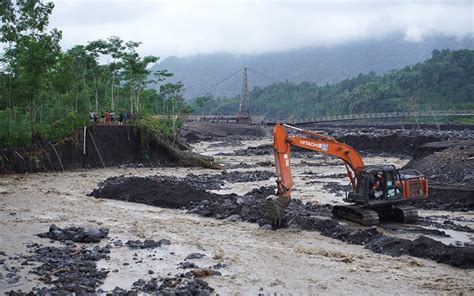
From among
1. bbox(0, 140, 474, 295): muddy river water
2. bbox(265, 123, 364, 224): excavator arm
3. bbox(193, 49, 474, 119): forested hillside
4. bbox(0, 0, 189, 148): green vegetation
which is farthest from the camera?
bbox(193, 49, 474, 119): forested hillside

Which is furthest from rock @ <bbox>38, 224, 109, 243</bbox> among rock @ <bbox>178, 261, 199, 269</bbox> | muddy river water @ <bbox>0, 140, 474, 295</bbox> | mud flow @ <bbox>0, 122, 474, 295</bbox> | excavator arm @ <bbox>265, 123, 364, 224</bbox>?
excavator arm @ <bbox>265, 123, 364, 224</bbox>

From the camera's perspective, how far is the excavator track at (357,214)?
1919 centimetres

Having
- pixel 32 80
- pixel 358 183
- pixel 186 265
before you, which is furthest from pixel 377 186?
pixel 32 80

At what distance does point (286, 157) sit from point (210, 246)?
3920mm

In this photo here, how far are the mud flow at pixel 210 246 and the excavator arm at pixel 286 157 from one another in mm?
946

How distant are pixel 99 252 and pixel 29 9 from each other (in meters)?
27.2

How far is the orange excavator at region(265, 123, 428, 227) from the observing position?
18.7 m

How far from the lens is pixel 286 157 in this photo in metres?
18.8

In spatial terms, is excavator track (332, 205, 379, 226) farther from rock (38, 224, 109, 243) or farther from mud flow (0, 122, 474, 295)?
rock (38, 224, 109, 243)

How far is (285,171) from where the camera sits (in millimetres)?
18656

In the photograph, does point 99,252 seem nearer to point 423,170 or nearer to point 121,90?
point 423,170

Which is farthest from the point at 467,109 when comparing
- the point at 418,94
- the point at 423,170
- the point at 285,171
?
the point at 285,171

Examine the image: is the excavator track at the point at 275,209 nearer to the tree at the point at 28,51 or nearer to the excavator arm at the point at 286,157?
the excavator arm at the point at 286,157

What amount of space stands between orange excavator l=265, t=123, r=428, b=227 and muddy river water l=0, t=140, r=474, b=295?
85cm
